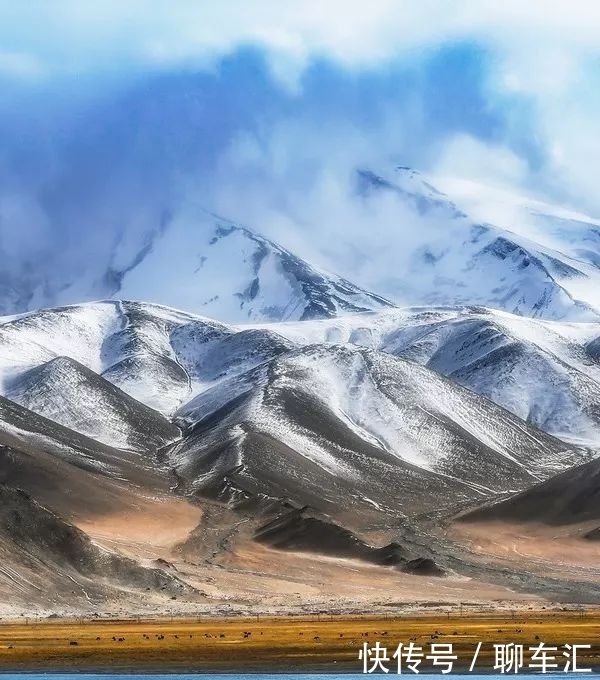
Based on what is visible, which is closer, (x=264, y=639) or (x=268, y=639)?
(x=268, y=639)

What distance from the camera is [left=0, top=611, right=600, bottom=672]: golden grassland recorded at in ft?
285

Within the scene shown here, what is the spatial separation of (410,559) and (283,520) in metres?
25.1

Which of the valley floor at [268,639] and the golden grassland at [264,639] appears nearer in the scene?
the valley floor at [268,639]

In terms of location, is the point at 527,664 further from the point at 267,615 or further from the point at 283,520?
the point at 283,520

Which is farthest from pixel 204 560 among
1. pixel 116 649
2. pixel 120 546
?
pixel 116 649

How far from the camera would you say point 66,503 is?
7790 inches

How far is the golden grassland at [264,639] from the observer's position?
285 ft

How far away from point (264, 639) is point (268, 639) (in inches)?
13.2

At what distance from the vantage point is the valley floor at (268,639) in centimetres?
8650

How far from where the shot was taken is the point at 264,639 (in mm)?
100312

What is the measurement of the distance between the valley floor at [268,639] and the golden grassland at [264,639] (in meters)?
0.07

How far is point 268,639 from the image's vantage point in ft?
329

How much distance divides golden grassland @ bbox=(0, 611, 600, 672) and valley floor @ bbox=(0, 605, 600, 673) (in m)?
0.07

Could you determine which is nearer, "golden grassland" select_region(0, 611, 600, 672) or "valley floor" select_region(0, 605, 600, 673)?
"valley floor" select_region(0, 605, 600, 673)
